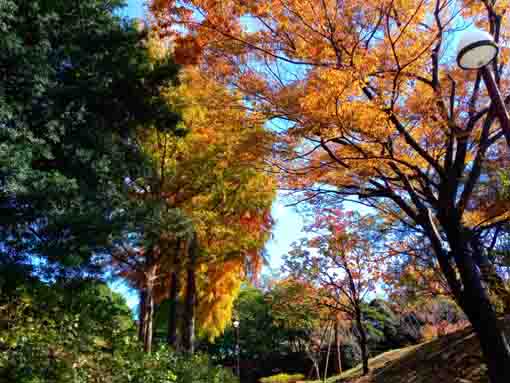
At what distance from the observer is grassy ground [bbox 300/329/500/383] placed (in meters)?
5.90

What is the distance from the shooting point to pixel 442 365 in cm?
682

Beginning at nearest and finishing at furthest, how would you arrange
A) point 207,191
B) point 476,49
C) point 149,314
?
point 476,49
point 149,314
point 207,191

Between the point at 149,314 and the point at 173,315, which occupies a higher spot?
the point at 173,315

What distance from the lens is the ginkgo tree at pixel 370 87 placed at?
395 centimetres

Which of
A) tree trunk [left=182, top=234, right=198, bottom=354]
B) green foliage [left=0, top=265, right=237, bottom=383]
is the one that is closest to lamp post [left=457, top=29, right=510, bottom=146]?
green foliage [left=0, top=265, right=237, bottom=383]

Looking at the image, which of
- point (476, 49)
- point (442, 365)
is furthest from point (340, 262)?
point (476, 49)

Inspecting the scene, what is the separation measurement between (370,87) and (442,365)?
18.2ft

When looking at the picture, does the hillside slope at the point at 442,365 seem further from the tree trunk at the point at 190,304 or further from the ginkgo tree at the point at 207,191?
the tree trunk at the point at 190,304

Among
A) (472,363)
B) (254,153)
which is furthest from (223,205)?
(472,363)

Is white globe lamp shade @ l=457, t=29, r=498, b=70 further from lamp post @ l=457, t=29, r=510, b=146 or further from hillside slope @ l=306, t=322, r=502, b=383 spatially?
hillside slope @ l=306, t=322, r=502, b=383

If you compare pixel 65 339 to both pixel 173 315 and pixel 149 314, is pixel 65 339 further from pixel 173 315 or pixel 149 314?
pixel 173 315

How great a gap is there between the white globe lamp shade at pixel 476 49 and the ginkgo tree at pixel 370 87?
93cm

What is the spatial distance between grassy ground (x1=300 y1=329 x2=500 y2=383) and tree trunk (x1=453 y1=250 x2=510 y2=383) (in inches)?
62.5

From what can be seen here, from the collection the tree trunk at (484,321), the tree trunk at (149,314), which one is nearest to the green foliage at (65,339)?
the tree trunk at (149,314)
